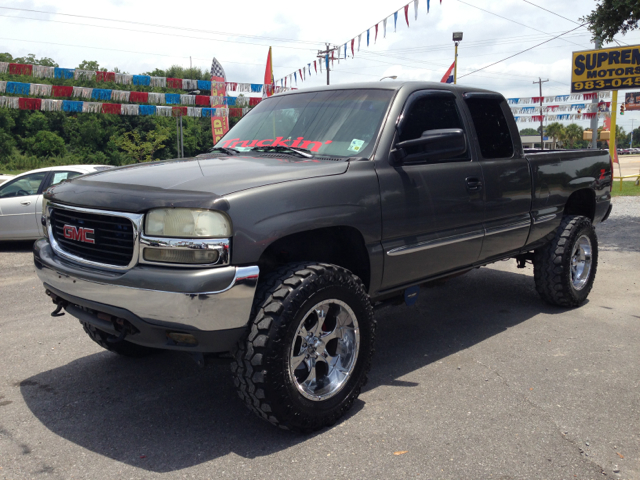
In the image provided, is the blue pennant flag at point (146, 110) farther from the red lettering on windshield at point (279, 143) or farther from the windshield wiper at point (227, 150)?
the red lettering on windshield at point (279, 143)

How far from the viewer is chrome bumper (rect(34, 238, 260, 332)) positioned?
2598 millimetres

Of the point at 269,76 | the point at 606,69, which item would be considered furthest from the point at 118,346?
the point at 269,76

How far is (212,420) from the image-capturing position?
3201 mm

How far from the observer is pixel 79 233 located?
3.04 m

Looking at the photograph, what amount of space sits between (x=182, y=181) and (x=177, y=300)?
27.0 inches

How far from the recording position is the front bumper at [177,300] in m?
2.60

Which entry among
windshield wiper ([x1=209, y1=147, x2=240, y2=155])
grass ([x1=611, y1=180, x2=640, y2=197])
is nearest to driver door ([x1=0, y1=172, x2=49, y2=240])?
windshield wiper ([x1=209, y1=147, x2=240, y2=155])

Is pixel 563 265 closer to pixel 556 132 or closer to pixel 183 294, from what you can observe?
pixel 183 294

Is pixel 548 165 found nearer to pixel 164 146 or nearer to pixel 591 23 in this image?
pixel 591 23

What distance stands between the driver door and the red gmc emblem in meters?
6.94

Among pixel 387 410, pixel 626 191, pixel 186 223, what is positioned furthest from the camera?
pixel 626 191

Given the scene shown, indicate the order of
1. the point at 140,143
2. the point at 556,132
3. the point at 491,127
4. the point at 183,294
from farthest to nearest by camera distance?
the point at 556,132, the point at 140,143, the point at 491,127, the point at 183,294

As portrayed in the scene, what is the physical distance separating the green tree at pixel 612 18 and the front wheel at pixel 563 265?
28.4 ft

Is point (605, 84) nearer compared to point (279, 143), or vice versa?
point (279, 143)
